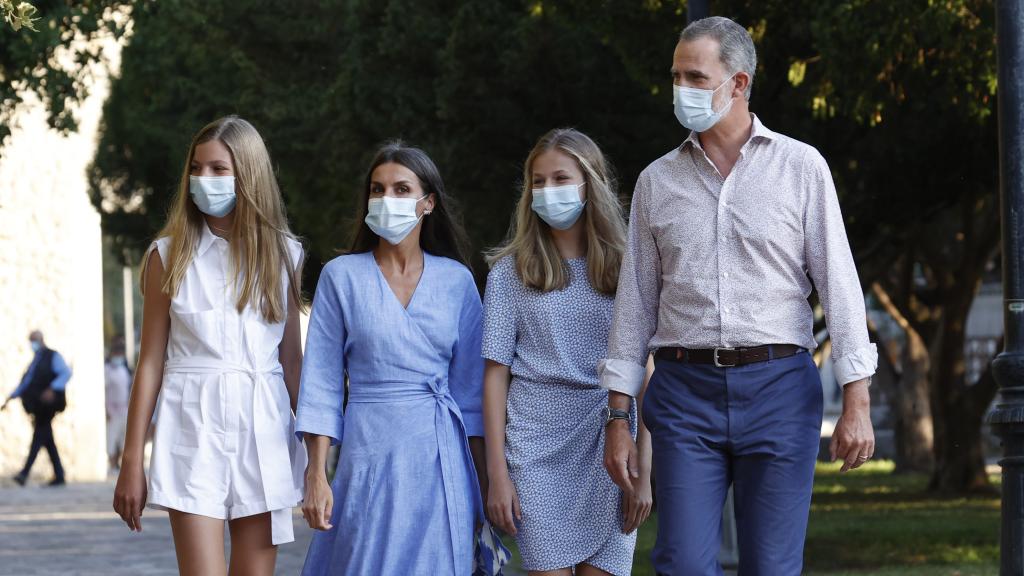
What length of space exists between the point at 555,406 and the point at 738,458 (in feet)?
2.43

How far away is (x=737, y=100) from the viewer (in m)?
5.15

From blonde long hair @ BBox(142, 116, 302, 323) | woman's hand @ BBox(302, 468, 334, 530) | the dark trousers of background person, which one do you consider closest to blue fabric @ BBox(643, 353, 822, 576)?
woman's hand @ BBox(302, 468, 334, 530)

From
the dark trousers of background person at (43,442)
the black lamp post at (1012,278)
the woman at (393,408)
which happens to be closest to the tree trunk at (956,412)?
the dark trousers of background person at (43,442)

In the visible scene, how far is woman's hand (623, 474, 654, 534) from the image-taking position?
5445 millimetres

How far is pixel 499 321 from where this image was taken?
5539 mm

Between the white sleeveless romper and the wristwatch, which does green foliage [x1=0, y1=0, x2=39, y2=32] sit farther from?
the wristwatch

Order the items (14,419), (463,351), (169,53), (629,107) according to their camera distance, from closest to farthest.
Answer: (463,351), (629,107), (14,419), (169,53)

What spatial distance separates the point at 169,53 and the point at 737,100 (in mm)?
22736

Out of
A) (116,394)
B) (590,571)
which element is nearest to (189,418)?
(590,571)

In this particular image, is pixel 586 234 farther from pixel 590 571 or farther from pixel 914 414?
pixel 914 414

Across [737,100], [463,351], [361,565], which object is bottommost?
[361,565]

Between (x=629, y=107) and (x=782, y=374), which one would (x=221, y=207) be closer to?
(x=782, y=374)

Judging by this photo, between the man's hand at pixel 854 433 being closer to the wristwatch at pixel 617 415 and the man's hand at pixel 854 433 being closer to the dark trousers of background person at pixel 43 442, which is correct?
the wristwatch at pixel 617 415

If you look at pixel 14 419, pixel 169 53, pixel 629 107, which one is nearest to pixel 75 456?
pixel 14 419
